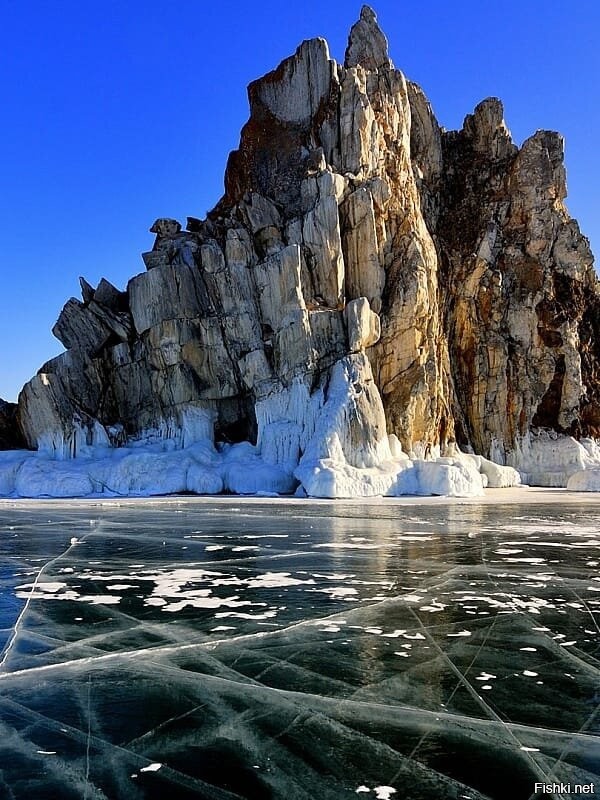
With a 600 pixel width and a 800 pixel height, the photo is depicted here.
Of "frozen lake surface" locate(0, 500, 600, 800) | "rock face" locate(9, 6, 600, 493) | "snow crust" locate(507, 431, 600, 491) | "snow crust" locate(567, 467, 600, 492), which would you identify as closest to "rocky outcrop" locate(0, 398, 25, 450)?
"rock face" locate(9, 6, 600, 493)

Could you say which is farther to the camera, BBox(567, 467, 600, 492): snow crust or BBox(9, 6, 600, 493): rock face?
BBox(567, 467, 600, 492): snow crust

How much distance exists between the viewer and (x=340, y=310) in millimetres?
33438

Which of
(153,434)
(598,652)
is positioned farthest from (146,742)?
(153,434)

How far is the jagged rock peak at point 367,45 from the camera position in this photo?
45438 millimetres

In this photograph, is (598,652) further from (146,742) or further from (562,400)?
(562,400)

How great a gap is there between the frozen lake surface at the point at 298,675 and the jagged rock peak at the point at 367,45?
42029mm

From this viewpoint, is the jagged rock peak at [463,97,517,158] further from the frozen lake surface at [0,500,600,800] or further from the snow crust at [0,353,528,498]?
the frozen lake surface at [0,500,600,800]

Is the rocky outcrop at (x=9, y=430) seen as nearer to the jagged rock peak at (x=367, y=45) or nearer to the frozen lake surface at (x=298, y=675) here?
the frozen lake surface at (x=298, y=675)

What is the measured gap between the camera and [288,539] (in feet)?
45.4

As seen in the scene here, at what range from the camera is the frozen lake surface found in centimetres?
379

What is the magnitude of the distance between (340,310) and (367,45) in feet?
74.9

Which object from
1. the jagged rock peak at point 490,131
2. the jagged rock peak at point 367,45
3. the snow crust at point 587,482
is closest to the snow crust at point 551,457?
the snow crust at point 587,482

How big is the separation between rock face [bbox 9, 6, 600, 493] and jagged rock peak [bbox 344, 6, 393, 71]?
0.37ft

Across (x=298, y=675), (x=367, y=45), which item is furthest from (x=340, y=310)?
(x=298, y=675)
